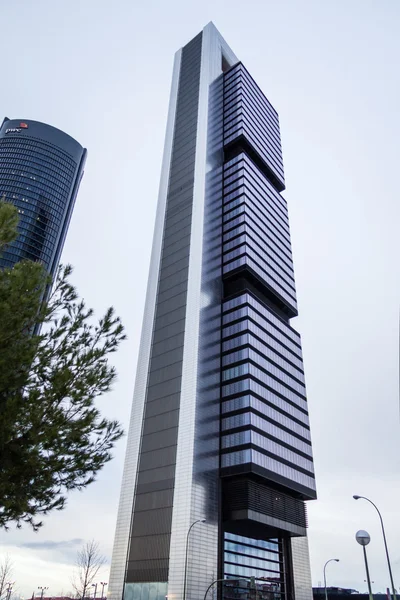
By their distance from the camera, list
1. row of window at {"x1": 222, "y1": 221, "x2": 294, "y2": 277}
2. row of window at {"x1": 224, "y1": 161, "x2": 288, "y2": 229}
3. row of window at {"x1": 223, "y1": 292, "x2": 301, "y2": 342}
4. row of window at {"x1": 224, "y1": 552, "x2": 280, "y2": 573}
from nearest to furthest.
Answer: row of window at {"x1": 224, "y1": 552, "x2": 280, "y2": 573}
row of window at {"x1": 223, "y1": 292, "x2": 301, "y2": 342}
row of window at {"x1": 222, "y1": 221, "x2": 294, "y2": 277}
row of window at {"x1": 224, "y1": 161, "x2": 288, "y2": 229}

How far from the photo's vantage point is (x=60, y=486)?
15.0 metres

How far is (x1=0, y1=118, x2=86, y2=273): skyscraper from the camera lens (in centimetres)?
17150

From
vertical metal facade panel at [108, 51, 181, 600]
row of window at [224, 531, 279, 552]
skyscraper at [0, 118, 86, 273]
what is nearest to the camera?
vertical metal facade panel at [108, 51, 181, 600]

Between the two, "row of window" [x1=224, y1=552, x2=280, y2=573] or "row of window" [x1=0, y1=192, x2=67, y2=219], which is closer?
"row of window" [x1=224, y1=552, x2=280, y2=573]

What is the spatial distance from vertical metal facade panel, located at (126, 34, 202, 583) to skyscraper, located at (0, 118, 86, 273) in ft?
247

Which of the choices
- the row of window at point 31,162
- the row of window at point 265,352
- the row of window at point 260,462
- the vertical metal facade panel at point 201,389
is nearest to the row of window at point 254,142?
the vertical metal facade panel at point 201,389

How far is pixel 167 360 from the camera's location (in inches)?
3199

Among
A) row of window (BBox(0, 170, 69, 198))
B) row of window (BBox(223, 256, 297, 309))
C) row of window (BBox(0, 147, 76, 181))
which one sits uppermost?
row of window (BBox(0, 147, 76, 181))

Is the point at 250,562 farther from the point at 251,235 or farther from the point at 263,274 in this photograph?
the point at 251,235

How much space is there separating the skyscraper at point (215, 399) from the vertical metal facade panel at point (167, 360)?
9.4 inches

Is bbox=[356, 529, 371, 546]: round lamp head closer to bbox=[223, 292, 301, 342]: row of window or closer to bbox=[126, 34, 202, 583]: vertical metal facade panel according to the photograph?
bbox=[126, 34, 202, 583]: vertical metal facade panel

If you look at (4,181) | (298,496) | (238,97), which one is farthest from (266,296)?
(4,181)

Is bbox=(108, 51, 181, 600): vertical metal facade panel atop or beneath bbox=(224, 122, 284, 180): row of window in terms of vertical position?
beneath

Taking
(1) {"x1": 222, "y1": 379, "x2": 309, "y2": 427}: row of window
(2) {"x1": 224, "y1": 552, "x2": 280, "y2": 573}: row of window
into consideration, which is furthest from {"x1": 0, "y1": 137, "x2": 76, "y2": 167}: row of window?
(2) {"x1": 224, "y1": 552, "x2": 280, "y2": 573}: row of window
